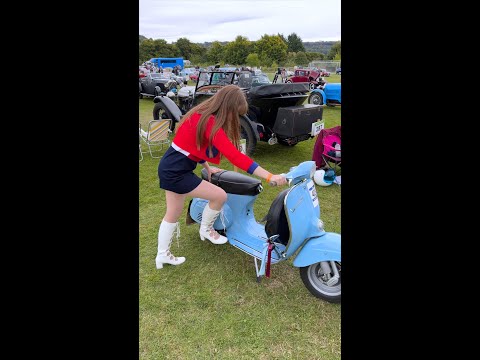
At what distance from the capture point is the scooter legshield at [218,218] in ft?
10.2

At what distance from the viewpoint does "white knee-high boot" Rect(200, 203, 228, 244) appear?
301 cm

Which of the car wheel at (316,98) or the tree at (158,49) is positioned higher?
the tree at (158,49)

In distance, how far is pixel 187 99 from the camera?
32.1 ft

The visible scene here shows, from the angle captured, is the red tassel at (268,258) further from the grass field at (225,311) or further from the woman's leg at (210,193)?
the woman's leg at (210,193)

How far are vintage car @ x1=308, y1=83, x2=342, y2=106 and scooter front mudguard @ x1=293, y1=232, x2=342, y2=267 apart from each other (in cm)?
1102

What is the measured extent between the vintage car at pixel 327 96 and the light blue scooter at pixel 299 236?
10674 millimetres

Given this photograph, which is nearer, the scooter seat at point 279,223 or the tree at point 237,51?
the scooter seat at point 279,223

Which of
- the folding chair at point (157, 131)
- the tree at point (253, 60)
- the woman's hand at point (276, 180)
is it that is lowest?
the woman's hand at point (276, 180)

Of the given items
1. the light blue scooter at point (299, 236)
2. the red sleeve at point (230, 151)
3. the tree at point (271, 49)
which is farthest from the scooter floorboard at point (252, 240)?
the tree at point (271, 49)

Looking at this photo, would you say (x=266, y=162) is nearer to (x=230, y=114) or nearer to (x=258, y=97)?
(x=258, y=97)

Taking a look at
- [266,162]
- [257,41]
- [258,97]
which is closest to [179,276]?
[266,162]
